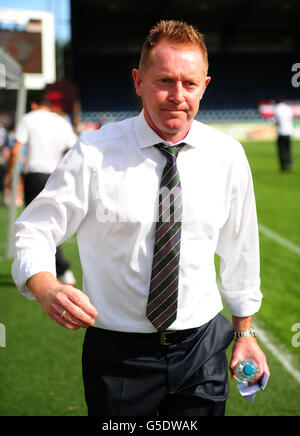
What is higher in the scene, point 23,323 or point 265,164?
point 23,323

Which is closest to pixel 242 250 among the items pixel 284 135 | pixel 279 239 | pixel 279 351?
pixel 279 351

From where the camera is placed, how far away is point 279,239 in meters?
8.65

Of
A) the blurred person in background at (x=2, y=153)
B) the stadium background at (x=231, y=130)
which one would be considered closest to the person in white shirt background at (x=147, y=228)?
the stadium background at (x=231, y=130)

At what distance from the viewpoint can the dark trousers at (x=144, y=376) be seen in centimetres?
199

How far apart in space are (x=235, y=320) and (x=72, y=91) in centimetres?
2501

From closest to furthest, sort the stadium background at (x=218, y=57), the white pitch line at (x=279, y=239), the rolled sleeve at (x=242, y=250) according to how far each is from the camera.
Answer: the rolled sleeve at (x=242, y=250) → the white pitch line at (x=279, y=239) → the stadium background at (x=218, y=57)

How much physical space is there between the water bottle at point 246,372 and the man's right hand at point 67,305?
0.72 m

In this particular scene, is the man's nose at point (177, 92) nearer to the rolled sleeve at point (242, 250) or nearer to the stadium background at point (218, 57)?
the rolled sleeve at point (242, 250)

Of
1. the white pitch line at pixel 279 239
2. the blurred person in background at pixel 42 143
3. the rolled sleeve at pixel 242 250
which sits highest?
the rolled sleeve at pixel 242 250

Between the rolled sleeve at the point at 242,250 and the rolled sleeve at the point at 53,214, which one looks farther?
the rolled sleeve at the point at 242,250

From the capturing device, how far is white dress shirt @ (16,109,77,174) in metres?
6.15
